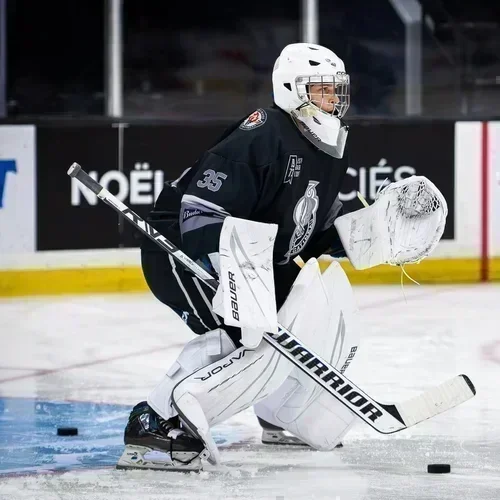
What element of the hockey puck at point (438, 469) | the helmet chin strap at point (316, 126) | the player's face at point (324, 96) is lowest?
the hockey puck at point (438, 469)

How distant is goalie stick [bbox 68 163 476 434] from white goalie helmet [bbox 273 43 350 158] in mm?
378

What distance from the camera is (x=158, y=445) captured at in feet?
9.93

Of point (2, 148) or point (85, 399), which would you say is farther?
point (2, 148)

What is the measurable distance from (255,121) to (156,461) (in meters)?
0.75

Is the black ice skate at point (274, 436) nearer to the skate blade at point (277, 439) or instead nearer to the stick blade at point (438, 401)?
the skate blade at point (277, 439)

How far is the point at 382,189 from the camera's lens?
10.4 feet

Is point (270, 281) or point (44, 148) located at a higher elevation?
point (44, 148)

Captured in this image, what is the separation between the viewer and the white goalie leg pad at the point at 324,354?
10.1 ft

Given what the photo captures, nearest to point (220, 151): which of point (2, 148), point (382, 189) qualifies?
point (382, 189)

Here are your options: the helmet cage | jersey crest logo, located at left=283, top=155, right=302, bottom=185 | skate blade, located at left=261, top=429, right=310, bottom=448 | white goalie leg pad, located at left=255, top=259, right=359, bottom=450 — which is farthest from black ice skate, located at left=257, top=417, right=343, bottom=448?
the helmet cage

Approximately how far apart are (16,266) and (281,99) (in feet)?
8.75

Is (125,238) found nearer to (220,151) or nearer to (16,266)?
(16,266)

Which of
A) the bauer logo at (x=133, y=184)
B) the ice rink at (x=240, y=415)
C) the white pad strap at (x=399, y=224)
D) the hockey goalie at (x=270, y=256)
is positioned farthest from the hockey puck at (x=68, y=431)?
the bauer logo at (x=133, y=184)

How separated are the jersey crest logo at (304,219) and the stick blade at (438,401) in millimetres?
410
